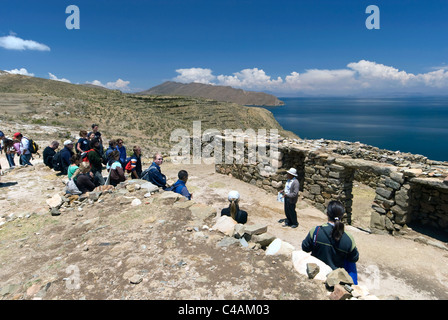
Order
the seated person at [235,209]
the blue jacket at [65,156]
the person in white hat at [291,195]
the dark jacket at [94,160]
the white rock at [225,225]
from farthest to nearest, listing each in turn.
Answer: the blue jacket at [65,156] < the dark jacket at [94,160] < the person in white hat at [291,195] < the seated person at [235,209] < the white rock at [225,225]

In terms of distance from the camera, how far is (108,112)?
42531mm

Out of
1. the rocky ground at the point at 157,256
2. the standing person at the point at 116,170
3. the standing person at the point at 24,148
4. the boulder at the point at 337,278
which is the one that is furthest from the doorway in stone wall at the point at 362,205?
the standing person at the point at 24,148

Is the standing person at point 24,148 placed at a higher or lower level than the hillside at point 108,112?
lower

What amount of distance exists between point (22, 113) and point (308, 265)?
4176 cm

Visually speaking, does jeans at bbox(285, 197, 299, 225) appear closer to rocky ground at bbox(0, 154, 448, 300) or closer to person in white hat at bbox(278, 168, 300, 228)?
person in white hat at bbox(278, 168, 300, 228)

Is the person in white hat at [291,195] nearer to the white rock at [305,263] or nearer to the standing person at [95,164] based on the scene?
the white rock at [305,263]

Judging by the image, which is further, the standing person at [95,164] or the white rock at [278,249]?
the standing person at [95,164]

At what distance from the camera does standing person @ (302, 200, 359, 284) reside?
3572 millimetres

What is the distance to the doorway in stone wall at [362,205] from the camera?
33.9 feet

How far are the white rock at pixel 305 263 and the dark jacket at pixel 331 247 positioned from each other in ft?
0.28

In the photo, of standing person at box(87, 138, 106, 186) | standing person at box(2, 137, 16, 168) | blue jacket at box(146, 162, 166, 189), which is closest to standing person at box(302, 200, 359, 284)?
blue jacket at box(146, 162, 166, 189)

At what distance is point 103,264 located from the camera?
4.22 m

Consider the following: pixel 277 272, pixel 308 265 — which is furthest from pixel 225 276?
pixel 308 265
